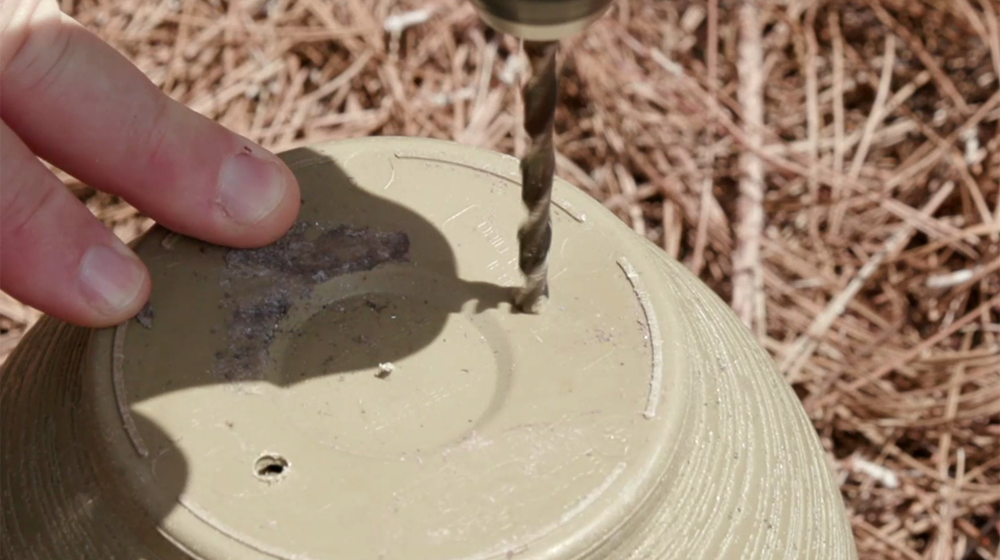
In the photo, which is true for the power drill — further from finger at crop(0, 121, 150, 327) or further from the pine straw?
the pine straw

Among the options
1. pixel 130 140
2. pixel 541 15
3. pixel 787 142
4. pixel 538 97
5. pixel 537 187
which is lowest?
pixel 787 142

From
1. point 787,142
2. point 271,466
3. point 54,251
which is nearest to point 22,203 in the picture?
point 54,251

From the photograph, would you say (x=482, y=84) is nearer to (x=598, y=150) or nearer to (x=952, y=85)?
(x=598, y=150)

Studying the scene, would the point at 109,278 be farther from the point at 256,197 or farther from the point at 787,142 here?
the point at 787,142

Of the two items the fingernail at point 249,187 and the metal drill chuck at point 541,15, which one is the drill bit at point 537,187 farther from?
the fingernail at point 249,187

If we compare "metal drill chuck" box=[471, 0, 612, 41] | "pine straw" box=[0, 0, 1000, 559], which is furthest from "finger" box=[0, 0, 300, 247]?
"pine straw" box=[0, 0, 1000, 559]

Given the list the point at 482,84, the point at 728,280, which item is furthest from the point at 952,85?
the point at 482,84
